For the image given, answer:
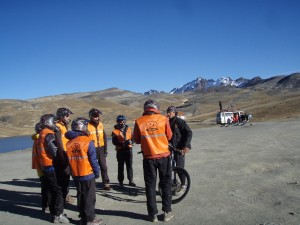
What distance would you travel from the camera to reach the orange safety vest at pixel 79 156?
704cm

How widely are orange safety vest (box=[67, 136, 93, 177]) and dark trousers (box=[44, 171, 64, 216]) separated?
2.65 feet

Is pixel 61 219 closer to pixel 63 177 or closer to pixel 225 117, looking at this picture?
pixel 63 177

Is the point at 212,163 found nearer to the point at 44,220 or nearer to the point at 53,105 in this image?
the point at 44,220

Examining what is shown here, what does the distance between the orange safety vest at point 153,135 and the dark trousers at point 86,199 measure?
126 cm

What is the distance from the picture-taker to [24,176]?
535 inches

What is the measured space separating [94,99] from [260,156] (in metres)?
187

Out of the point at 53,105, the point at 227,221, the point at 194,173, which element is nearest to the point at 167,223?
the point at 227,221

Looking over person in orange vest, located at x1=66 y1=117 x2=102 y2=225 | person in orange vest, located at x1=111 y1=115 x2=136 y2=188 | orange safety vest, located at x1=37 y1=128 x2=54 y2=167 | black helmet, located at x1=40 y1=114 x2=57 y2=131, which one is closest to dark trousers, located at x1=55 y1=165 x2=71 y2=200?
orange safety vest, located at x1=37 y1=128 x2=54 y2=167

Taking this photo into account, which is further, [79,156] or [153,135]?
[153,135]

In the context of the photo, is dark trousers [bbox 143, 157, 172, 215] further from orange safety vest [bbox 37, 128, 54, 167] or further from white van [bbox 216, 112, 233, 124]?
white van [bbox 216, 112, 233, 124]

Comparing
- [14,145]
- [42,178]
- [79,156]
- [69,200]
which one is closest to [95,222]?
[79,156]

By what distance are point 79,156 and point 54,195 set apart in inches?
48.1

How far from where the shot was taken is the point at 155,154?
7.21 metres

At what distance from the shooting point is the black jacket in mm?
8922
